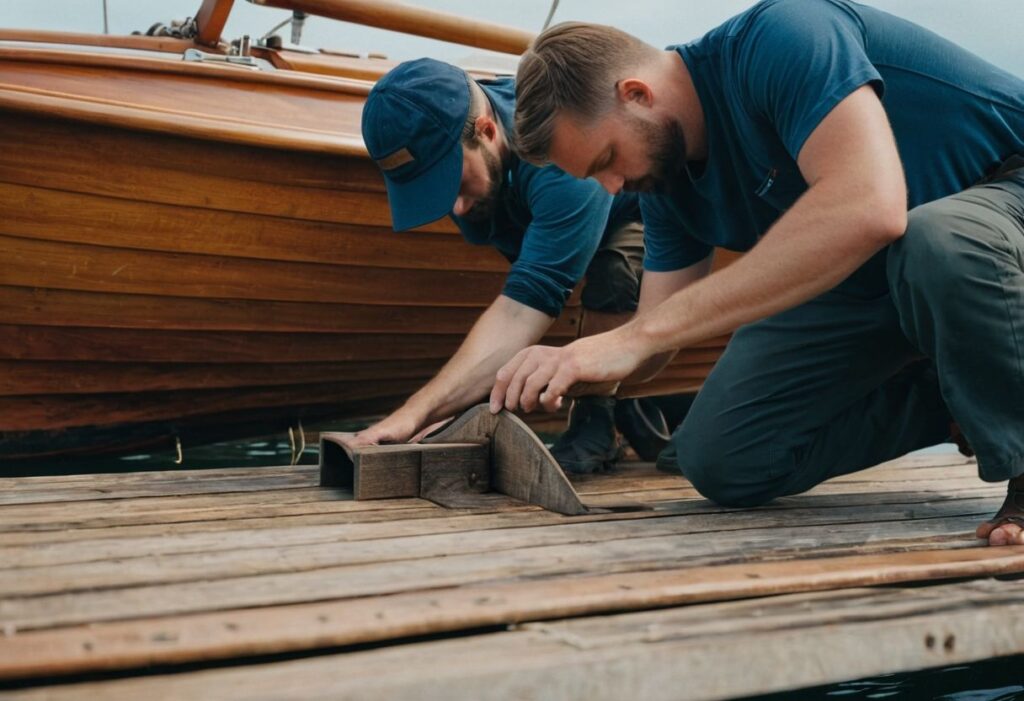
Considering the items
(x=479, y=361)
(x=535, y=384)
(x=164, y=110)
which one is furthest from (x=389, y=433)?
(x=164, y=110)

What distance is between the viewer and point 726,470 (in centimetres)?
219

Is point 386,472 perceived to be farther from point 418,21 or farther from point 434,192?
point 418,21

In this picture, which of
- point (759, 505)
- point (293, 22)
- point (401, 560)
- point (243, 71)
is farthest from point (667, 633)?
point (293, 22)

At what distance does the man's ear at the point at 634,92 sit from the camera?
6.36 ft

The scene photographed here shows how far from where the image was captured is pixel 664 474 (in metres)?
2.83

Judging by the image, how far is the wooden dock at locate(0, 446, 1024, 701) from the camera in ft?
3.84

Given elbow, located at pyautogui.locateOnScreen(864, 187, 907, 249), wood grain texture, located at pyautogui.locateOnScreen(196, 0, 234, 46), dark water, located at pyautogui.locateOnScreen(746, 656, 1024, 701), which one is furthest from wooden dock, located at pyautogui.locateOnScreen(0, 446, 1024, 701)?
wood grain texture, located at pyautogui.locateOnScreen(196, 0, 234, 46)

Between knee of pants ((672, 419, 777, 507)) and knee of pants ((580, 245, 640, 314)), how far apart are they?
68 cm

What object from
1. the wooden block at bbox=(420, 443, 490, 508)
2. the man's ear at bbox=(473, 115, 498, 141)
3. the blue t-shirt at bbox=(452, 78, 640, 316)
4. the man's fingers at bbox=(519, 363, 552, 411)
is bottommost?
the wooden block at bbox=(420, 443, 490, 508)

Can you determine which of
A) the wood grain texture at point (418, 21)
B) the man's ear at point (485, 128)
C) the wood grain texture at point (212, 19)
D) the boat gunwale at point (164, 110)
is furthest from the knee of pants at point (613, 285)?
the wood grain texture at point (212, 19)

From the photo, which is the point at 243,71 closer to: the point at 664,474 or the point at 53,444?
the point at 53,444

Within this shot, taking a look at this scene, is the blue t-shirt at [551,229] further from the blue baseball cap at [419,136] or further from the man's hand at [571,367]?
the man's hand at [571,367]

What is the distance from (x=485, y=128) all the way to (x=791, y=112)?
0.97 m

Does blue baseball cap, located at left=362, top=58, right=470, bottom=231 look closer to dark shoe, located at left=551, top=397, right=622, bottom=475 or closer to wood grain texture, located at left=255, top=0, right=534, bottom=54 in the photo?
dark shoe, located at left=551, top=397, right=622, bottom=475
